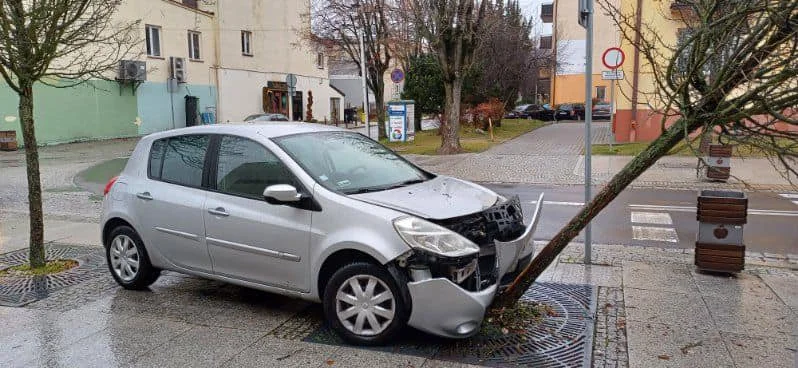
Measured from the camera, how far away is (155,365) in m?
4.10

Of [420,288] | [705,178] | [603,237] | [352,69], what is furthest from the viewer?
[352,69]

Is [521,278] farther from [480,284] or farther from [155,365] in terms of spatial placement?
[155,365]

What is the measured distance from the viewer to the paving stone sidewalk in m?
4.14

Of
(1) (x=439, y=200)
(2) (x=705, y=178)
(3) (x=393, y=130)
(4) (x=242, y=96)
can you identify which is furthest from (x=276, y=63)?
(1) (x=439, y=200)

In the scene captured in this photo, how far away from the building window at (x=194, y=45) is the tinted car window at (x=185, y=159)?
101ft

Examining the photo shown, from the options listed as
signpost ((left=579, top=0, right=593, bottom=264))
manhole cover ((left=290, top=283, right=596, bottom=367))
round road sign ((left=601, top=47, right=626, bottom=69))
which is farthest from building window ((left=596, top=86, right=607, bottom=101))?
manhole cover ((left=290, top=283, right=596, bottom=367))

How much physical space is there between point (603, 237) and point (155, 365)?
605 centimetres

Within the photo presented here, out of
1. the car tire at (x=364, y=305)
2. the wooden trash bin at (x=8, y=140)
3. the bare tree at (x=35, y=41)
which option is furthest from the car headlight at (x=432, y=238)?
the wooden trash bin at (x=8, y=140)

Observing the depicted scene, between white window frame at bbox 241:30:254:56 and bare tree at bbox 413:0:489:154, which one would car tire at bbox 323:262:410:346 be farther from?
white window frame at bbox 241:30:254:56

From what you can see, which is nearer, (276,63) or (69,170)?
(69,170)

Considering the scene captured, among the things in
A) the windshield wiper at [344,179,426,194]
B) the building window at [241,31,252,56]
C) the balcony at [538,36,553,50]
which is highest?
the balcony at [538,36,553,50]

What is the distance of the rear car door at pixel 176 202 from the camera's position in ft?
17.1

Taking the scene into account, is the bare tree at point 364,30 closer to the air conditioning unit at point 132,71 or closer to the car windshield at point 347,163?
the air conditioning unit at point 132,71

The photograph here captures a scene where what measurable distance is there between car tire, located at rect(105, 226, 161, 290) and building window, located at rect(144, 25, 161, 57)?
2778cm
